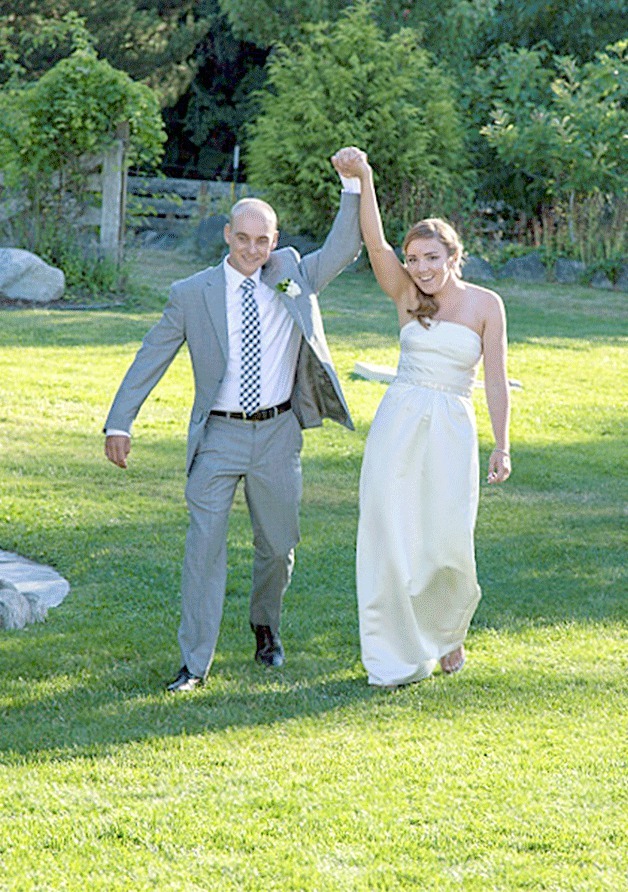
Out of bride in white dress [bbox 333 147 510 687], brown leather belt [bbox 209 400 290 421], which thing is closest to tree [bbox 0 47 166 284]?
bride in white dress [bbox 333 147 510 687]

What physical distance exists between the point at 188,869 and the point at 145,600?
2.98 metres

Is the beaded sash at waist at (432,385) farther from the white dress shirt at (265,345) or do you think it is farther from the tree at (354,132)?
the tree at (354,132)

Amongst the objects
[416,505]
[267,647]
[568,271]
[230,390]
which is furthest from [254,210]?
[568,271]

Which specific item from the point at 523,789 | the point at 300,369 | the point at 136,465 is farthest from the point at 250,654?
the point at 136,465

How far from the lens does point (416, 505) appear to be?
5637mm

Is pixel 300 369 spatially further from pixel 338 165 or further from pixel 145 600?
pixel 145 600

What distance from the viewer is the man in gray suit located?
5.45m

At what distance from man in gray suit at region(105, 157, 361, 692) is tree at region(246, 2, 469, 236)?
58.5 ft

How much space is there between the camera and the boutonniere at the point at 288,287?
5.47m

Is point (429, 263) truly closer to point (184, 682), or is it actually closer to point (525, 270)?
point (184, 682)

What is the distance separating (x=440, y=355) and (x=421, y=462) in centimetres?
41

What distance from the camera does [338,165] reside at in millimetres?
5508

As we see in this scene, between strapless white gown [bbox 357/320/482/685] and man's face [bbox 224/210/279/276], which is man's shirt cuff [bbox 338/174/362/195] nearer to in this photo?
man's face [bbox 224/210/279/276]

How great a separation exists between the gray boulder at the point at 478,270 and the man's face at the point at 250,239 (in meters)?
16.7
